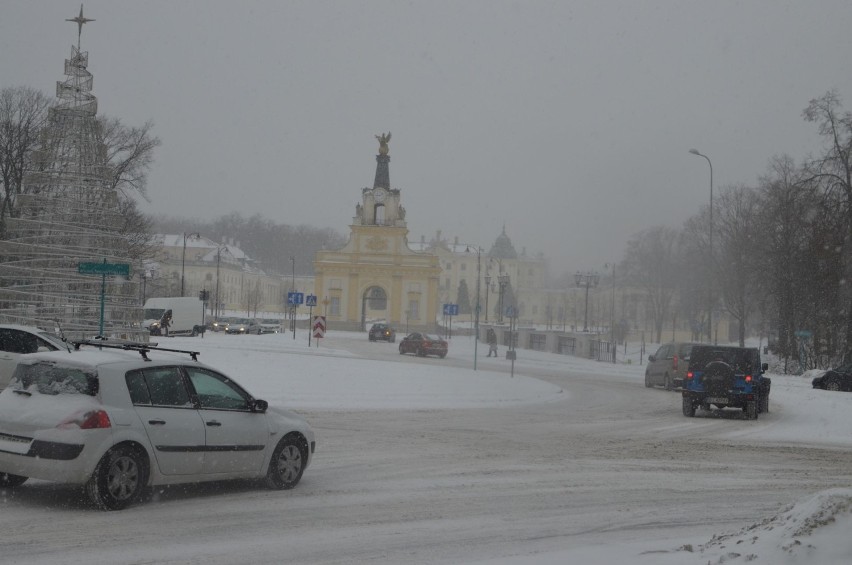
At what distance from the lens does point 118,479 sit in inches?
356

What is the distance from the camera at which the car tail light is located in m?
8.83

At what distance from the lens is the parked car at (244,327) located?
76312 mm

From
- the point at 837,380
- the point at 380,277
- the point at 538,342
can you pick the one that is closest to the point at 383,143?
the point at 380,277

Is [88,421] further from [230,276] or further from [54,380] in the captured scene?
[230,276]

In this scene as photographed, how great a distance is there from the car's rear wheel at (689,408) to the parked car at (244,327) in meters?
56.9

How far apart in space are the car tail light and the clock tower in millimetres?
87601

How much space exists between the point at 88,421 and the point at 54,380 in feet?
2.47

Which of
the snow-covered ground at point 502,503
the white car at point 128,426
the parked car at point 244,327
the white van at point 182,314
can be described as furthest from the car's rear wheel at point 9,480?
the parked car at point 244,327

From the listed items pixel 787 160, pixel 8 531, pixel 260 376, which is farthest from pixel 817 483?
pixel 787 160

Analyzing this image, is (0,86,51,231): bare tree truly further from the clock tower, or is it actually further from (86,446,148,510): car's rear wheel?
the clock tower

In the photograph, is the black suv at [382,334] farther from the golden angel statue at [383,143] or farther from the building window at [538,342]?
A: the golden angel statue at [383,143]

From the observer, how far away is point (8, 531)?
7.94m

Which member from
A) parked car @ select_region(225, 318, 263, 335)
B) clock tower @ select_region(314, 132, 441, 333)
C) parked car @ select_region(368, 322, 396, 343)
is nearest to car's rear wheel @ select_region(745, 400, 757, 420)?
parked car @ select_region(368, 322, 396, 343)

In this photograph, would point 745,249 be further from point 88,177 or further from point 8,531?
point 8,531
